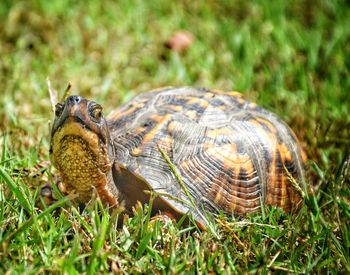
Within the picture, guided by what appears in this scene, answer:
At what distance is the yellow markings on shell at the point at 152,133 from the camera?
2350mm

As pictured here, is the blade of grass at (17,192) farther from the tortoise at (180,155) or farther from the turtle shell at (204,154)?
the turtle shell at (204,154)

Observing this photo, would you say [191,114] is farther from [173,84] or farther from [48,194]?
[173,84]

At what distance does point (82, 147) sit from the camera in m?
2.19

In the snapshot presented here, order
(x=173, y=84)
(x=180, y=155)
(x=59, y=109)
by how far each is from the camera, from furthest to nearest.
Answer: (x=173, y=84) < (x=180, y=155) < (x=59, y=109)

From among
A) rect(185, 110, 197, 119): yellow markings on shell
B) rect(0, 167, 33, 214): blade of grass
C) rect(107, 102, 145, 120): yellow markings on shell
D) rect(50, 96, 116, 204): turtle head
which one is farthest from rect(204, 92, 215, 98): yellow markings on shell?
rect(0, 167, 33, 214): blade of grass

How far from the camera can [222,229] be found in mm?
2166

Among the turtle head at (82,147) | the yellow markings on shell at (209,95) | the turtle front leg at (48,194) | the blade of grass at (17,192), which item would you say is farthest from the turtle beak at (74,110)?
the yellow markings on shell at (209,95)

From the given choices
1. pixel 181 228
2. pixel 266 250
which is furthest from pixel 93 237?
pixel 266 250

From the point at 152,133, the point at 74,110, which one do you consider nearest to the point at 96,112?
the point at 74,110

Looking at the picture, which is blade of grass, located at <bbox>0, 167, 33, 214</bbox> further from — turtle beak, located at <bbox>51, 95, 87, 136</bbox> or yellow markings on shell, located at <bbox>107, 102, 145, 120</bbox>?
yellow markings on shell, located at <bbox>107, 102, 145, 120</bbox>

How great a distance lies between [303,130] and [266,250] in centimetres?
130

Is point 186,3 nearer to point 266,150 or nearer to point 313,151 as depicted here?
point 313,151

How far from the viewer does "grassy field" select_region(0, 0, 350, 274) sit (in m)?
1.93

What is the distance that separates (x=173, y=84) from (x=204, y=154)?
155 cm
